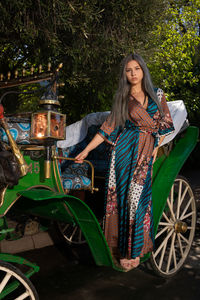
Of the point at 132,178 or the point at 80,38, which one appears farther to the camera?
the point at 80,38

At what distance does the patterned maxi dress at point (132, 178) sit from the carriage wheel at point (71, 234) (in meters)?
1.37

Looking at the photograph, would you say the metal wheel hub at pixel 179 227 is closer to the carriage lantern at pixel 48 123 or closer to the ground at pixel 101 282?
the ground at pixel 101 282

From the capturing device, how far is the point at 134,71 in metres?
2.79

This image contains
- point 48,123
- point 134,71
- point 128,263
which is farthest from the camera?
point 134,71

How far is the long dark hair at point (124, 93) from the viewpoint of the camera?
2.77m

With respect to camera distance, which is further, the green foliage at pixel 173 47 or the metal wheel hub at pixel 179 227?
the green foliage at pixel 173 47

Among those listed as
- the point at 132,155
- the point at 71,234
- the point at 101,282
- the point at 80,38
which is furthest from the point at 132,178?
the point at 80,38

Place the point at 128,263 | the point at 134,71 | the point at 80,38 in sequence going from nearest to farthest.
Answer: the point at 128,263 → the point at 134,71 → the point at 80,38

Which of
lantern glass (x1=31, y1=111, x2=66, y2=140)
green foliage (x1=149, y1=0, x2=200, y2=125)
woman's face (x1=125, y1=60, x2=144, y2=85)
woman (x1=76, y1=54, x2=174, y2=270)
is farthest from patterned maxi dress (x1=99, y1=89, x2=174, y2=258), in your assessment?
green foliage (x1=149, y1=0, x2=200, y2=125)

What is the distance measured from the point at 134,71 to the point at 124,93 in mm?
218

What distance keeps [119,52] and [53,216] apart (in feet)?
16.6

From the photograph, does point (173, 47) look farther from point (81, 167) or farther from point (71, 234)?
point (71, 234)

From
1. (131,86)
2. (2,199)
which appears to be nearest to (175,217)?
(131,86)

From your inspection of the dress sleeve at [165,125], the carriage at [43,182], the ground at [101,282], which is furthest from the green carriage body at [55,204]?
the dress sleeve at [165,125]
